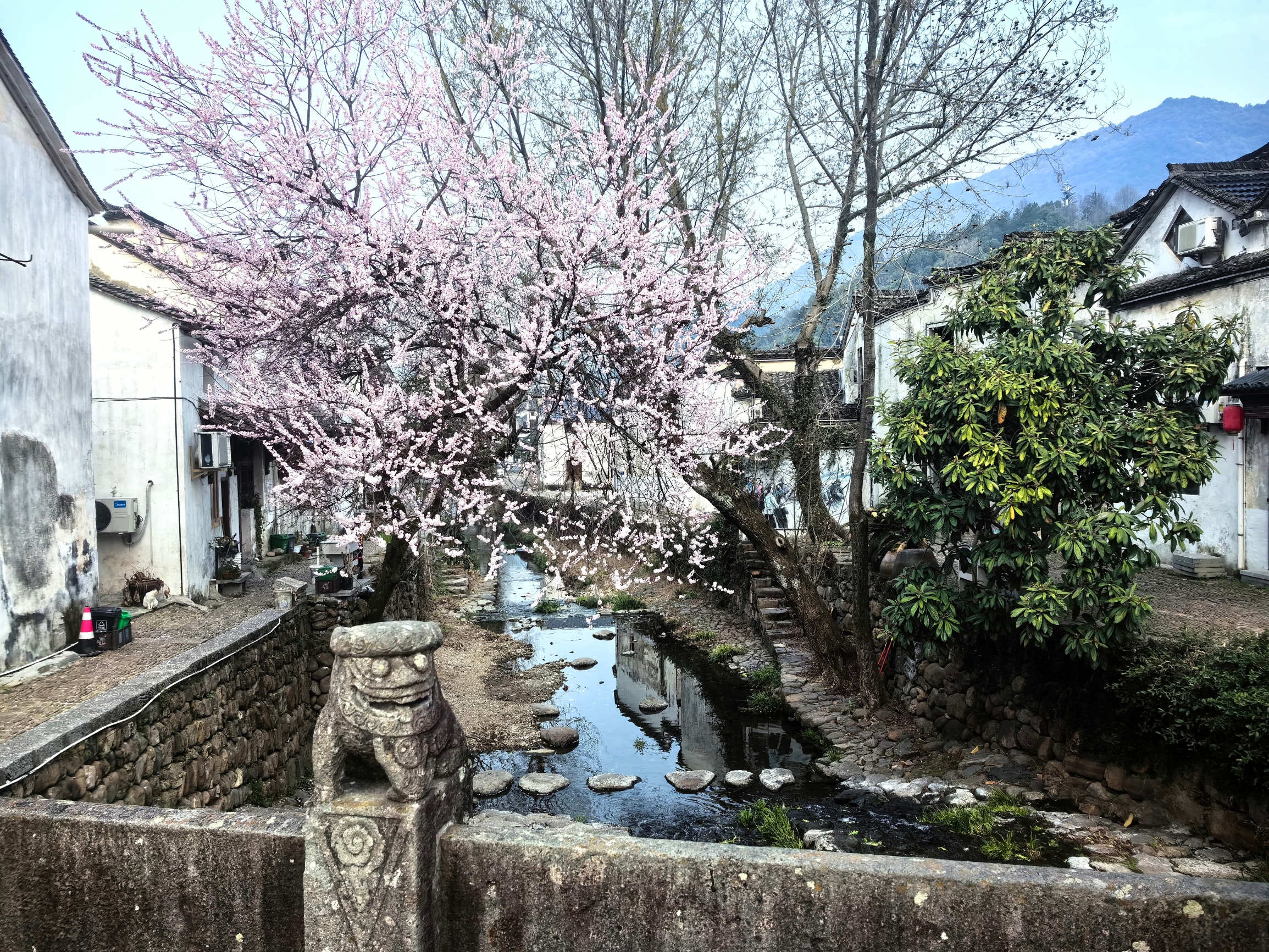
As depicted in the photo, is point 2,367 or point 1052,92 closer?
point 2,367

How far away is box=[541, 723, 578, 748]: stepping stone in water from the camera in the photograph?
12.5 metres

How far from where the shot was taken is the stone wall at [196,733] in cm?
573

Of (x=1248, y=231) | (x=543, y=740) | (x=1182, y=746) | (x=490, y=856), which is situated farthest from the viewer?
(x=1248, y=231)

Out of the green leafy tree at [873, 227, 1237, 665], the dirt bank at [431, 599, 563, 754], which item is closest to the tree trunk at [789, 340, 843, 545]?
the green leafy tree at [873, 227, 1237, 665]

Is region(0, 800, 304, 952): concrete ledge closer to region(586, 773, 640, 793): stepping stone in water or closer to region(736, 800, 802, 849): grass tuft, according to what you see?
region(736, 800, 802, 849): grass tuft

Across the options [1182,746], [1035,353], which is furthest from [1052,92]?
[1182,746]

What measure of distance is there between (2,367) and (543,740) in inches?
346

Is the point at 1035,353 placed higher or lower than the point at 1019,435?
higher

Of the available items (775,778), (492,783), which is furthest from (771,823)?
(492,783)

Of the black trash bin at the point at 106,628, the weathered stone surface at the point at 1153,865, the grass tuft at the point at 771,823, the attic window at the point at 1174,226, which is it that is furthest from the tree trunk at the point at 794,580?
the attic window at the point at 1174,226

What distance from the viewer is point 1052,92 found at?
1097 cm

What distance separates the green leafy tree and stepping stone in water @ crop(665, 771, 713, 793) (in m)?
3.53

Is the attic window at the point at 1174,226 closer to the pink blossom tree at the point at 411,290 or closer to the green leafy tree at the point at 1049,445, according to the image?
the green leafy tree at the point at 1049,445

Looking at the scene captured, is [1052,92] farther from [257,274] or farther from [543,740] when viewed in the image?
[543,740]
